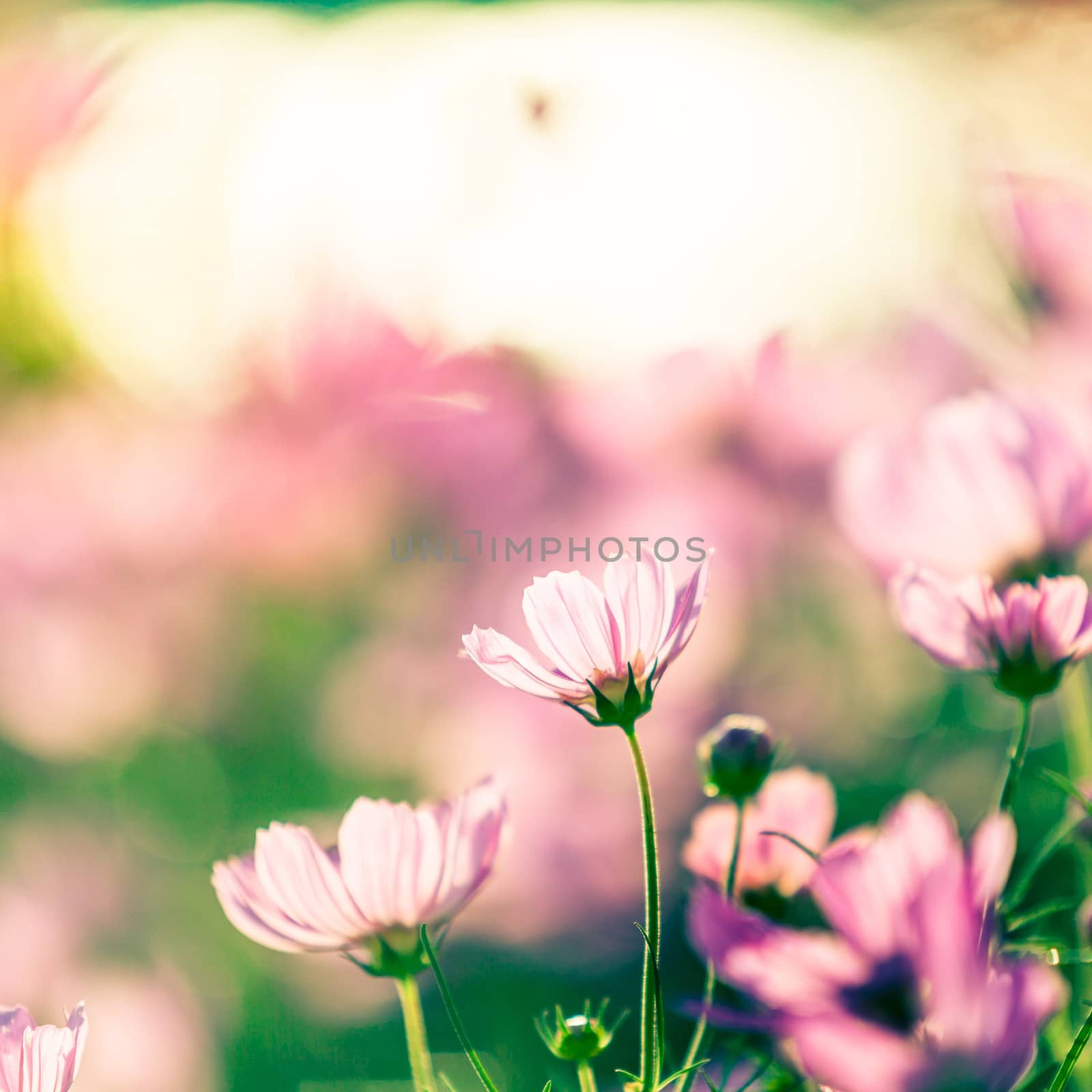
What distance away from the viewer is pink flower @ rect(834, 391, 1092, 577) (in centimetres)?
24

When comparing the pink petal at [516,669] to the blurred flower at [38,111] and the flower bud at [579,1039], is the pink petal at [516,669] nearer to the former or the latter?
the flower bud at [579,1039]

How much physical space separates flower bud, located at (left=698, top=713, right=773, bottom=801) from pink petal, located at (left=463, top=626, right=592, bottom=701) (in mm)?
37

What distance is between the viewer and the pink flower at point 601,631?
0.19 metres

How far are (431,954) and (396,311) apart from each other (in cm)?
32

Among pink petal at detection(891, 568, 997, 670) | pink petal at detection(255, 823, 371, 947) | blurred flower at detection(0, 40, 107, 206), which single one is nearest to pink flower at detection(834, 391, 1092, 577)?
pink petal at detection(891, 568, 997, 670)

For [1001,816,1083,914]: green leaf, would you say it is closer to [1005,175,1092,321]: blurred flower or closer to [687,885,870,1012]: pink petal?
[687,885,870,1012]: pink petal

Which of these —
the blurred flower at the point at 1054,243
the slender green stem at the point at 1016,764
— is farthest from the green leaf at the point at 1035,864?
the blurred flower at the point at 1054,243

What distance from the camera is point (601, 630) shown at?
19cm

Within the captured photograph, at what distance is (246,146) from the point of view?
23.3 inches

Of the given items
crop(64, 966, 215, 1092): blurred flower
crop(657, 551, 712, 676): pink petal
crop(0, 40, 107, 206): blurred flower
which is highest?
crop(0, 40, 107, 206): blurred flower

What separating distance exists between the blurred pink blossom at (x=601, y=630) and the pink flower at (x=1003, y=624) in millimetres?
48

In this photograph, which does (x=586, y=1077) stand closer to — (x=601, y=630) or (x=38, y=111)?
(x=601, y=630)

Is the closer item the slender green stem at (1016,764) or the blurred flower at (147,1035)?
the slender green stem at (1016,764)

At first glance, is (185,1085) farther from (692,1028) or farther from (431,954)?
(431,954)
